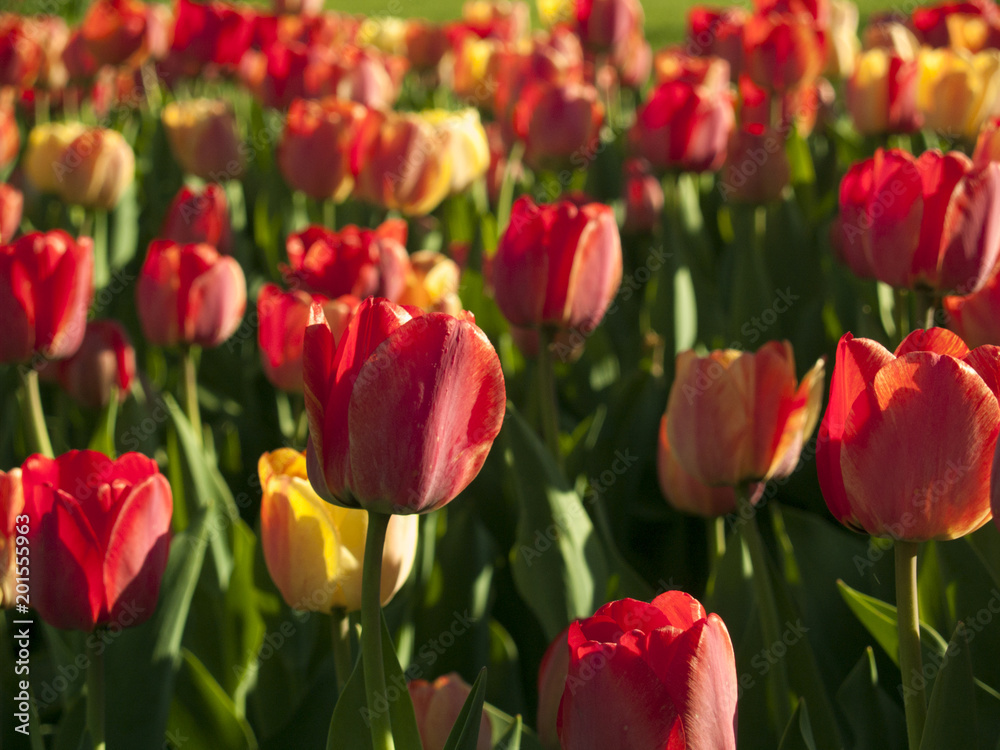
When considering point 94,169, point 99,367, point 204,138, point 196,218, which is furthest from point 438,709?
point 204,138

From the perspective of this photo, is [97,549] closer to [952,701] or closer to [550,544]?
[550,544]

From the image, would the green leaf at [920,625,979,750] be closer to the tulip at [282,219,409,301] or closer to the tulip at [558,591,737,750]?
the tulip at [558,591,737,750]

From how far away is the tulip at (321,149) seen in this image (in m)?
2.25

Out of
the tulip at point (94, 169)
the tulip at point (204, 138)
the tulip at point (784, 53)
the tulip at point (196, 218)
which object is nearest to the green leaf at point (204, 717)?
the tulip at point (196, 218)

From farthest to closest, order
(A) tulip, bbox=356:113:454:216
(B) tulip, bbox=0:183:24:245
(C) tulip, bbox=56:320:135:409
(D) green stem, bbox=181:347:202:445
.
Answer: (A) tulip, bbox=356:113:454:216 < (B) tulip, bbox=0:183:24:245 < (C) tulip, bbox=56:320:135:409 < (D) green stem, bbox=181:347:202:445

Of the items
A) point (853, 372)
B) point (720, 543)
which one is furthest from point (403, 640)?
point (853, 372)

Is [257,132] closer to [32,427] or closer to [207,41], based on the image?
[207,41]

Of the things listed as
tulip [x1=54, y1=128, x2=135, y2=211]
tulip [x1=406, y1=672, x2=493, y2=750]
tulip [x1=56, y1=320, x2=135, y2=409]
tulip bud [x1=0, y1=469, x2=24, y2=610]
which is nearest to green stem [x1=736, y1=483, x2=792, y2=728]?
tulip [x1=406, y1=672, x2=493, y2=750]

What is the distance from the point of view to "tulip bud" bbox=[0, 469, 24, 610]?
939mm

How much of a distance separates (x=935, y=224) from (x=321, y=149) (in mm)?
1358

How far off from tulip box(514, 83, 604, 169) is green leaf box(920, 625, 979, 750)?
1780 millimetres

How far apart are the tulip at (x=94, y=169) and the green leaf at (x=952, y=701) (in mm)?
2115

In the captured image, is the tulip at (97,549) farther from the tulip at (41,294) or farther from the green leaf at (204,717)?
the tulip at (41,294)

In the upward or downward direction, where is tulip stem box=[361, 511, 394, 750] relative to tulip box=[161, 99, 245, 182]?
upward
